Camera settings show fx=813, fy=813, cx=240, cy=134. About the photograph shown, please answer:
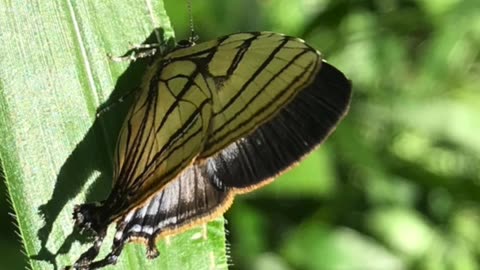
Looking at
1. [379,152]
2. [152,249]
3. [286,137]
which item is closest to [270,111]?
[286,137]

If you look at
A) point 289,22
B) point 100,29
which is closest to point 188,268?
point 100,29

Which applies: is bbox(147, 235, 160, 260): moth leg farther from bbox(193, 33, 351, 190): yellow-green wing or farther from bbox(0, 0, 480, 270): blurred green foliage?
bbox(0, 0, 480, 270): blurred green foliage

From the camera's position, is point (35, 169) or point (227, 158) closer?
point (35, 169)

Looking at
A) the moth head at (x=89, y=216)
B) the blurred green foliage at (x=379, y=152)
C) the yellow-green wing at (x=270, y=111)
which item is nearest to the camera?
the moth head at (x=89, y=216)

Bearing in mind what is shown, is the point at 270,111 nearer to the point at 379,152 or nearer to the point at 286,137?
the point at 286,137

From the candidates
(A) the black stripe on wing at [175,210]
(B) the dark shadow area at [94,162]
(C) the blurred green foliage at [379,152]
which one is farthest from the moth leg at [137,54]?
(C) the blurred green foliage at [379,152]

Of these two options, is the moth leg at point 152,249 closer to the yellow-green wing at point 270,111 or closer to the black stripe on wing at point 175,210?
the black stripe on wing at point 175,210

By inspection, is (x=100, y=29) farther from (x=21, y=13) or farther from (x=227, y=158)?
(x=227, y=158)
